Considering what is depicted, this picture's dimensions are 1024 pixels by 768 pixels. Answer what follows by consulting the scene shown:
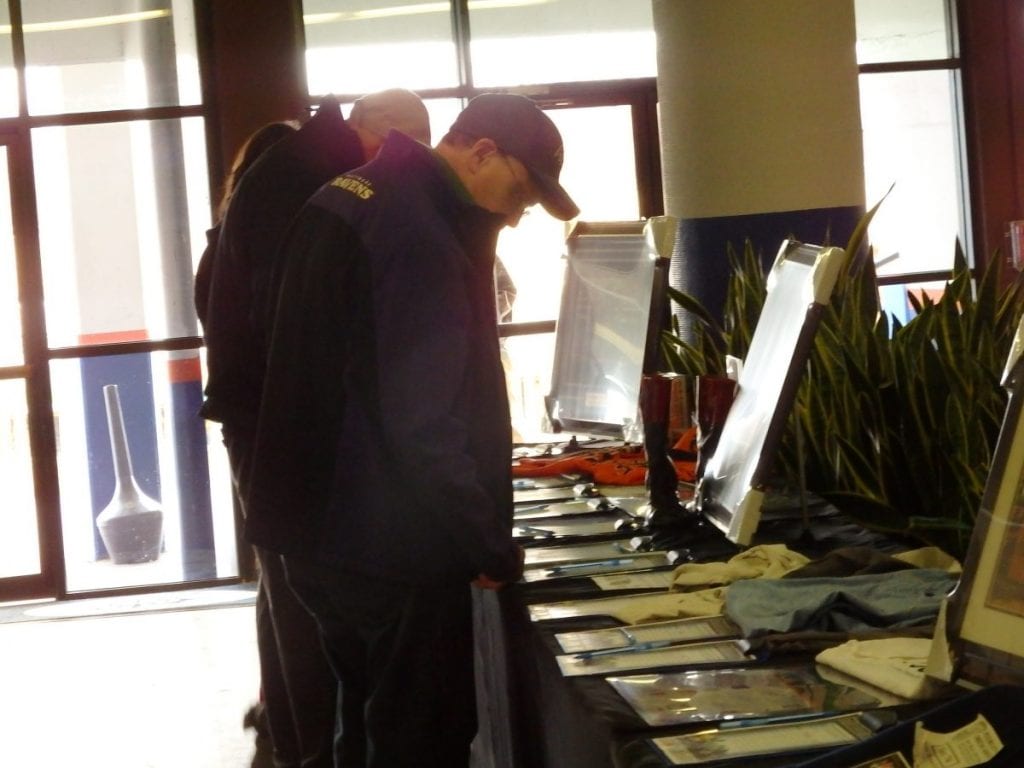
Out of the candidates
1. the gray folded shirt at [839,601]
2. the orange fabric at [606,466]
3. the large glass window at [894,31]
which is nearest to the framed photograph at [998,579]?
the gray folded shirt at [839,601]

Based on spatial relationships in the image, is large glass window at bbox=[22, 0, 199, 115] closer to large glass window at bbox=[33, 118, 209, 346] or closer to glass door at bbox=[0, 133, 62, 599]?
large glass window at bbox=[33, 118, 209, 346]

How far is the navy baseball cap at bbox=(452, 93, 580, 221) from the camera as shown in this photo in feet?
6.37

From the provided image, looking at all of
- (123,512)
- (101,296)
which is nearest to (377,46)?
(101,296)

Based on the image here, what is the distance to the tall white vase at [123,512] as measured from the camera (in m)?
6.02

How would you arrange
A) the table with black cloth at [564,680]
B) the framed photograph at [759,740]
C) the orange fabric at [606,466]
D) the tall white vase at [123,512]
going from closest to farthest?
1. the framed photograph at [759,740]
2. the table with black cloth at [564,680]
3. the orange fabric at [606,466]
4. the tall white vase at [123,512]

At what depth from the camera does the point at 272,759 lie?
3.49 metres

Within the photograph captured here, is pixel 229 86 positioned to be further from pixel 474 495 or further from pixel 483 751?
pixel 474 495

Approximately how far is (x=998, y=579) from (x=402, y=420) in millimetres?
807

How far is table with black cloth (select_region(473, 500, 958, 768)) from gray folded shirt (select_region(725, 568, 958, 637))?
87 mm

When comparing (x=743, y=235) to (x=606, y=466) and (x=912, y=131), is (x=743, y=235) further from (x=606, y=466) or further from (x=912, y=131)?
(x=912, y=131)

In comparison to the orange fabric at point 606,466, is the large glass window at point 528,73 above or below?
above

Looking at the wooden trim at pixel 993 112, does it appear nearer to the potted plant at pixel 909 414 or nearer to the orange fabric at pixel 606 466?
the orange fabric at pixel 606 466

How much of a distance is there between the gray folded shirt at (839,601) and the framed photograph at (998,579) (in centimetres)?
24

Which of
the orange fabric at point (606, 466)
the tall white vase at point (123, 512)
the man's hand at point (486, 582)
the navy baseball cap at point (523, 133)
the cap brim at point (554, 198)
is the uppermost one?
the navy baseball cap at point (523, 133)
